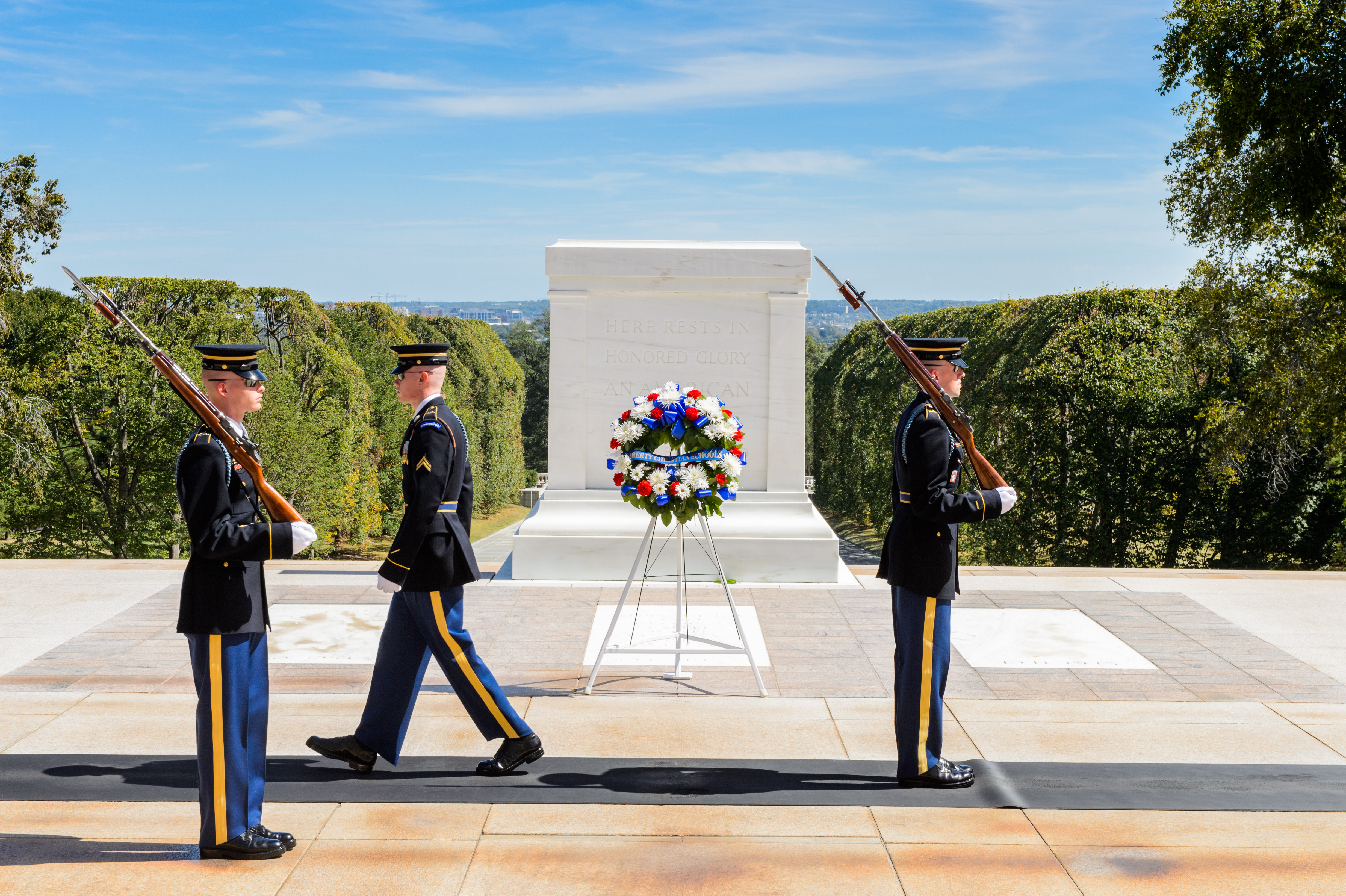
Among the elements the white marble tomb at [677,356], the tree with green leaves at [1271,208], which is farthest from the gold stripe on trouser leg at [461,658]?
the tree with green leaves at [1271,208]

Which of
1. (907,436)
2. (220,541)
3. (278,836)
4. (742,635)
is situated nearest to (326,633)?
(742,635)

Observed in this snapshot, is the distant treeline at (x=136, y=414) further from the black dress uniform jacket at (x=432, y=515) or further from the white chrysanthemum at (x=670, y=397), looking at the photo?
the black dress uniform jacket at (x=432, y=515)

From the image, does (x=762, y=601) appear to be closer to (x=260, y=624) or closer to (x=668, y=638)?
(x=668, y=638)

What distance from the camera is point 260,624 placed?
11.6 ft

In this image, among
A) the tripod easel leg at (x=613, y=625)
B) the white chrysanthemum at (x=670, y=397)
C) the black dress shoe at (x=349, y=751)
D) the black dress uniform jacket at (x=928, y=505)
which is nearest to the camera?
the black dress uniform jacket at (x=928, y=505)

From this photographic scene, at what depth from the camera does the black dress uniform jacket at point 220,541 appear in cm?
338

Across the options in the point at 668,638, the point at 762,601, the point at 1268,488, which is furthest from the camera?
the point at 1268,488

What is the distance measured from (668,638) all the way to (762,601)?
1.82 meters

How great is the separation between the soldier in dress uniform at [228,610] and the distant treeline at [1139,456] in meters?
13.4

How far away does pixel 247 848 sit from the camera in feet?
11.4

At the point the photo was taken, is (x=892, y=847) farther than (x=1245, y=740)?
No

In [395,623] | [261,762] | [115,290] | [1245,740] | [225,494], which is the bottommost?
[1245,740]

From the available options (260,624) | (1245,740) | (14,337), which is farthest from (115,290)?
(1245,740)

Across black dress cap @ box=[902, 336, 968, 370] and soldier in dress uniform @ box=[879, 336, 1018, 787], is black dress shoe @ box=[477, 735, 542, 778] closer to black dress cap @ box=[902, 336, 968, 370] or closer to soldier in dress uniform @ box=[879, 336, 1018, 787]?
soldier in dress uniform @ box=[879, 336, 1018, 787]
